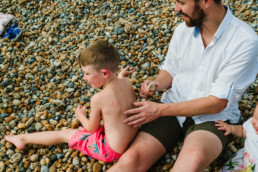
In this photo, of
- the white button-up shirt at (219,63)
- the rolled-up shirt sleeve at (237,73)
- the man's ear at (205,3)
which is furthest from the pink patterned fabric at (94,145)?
the man's ear at (205,3)

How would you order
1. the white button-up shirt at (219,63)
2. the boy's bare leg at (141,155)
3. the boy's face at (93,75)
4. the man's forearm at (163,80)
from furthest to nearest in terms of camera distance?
the man's forearm at (163,80) < the boy's face at (93,75) < the boy's bare leg at (141,155) < the white button-up shirt at (219,63)

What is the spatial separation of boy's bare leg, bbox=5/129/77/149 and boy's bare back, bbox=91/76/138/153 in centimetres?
56

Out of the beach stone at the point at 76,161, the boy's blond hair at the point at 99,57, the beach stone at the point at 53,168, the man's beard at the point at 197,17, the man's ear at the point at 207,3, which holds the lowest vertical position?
the beach stone at the point at 53,168

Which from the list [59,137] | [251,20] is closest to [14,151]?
[59,137]

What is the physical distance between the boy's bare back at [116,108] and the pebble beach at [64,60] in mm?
377

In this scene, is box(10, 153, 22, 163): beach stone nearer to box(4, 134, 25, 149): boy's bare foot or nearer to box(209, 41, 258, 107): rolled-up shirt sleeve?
box(4, 134, 25, 149): boy's bare foot

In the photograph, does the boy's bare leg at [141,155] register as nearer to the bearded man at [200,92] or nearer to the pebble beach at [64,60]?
the bearded man at [200,92]

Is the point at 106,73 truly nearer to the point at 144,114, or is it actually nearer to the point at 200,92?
the point at 144,114

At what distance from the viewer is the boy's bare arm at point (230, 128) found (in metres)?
2.29

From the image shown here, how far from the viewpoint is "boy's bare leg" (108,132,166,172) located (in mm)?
2230

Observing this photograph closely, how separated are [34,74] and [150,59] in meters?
1.74

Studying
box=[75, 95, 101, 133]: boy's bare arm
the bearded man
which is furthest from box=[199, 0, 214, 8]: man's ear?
box=[75, 95, 101, 133]: boy's bare arm

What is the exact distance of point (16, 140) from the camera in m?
2.72

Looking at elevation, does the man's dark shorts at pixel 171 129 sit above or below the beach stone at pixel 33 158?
above
